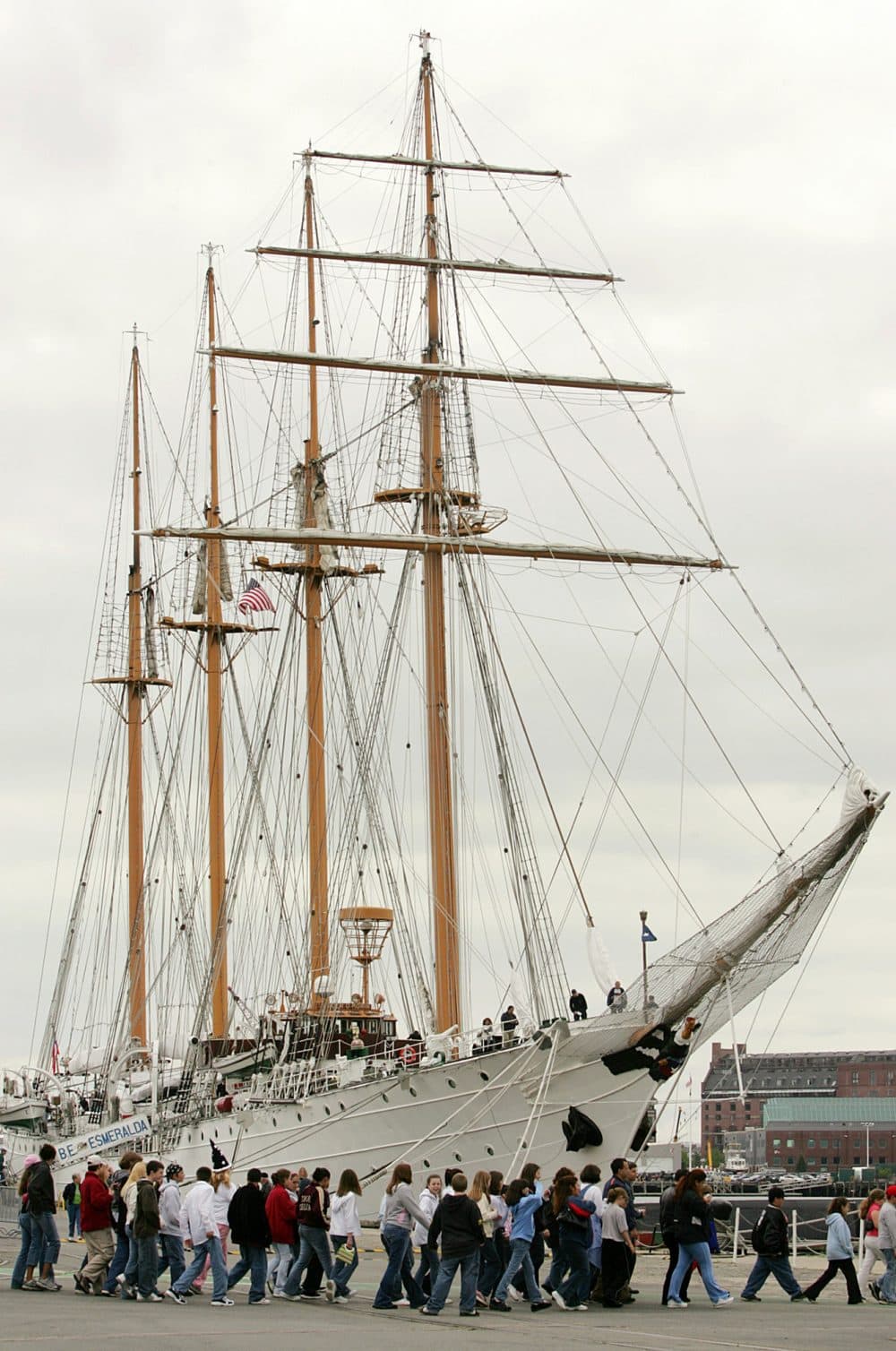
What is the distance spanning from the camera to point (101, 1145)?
51.6 m

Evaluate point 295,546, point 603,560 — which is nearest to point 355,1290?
point 603,560

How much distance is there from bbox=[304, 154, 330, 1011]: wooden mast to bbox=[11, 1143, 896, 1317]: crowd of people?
29563mm

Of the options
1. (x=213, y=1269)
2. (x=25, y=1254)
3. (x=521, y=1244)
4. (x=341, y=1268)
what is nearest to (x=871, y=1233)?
(x=521, y=1244)

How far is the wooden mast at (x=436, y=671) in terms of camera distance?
137ft

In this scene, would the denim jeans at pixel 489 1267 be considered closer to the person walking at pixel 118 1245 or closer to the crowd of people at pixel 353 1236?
the crowd of people at pixel 353 1236

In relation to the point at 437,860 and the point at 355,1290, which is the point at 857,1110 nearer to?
the point at 437,860

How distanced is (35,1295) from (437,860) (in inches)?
867

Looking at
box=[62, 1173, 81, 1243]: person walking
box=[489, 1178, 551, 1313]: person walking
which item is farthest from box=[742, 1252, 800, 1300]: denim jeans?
box=[62, 1173, 81, 1243]: person walking

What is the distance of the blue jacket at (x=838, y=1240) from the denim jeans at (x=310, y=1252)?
6.10 metres

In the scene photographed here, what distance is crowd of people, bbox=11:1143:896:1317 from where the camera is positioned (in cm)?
2119

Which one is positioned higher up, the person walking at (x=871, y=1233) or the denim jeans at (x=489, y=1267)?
the person walking at (x=871, y=1233)

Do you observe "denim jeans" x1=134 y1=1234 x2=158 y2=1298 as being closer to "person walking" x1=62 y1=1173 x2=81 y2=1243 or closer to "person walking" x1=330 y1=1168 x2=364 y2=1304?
"person walking" x1=330 y1=1168 x2=364 y2=1304

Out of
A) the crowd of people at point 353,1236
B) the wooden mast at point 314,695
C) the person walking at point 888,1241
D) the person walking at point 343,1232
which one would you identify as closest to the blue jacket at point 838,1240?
the person walking at point 888,1241

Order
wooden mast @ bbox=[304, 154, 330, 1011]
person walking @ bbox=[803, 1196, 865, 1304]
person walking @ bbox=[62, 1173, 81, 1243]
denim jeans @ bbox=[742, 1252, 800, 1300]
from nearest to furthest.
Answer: denim jeans @ bbox=[742, 1252, 800, 1300]
person walking @ bbox=[803, 1196, 865, 1304]
person walking @ bbox=[62, 1173, 81, 1243]
wooden mast @ bbox=[304, 154, 330, 1011]
